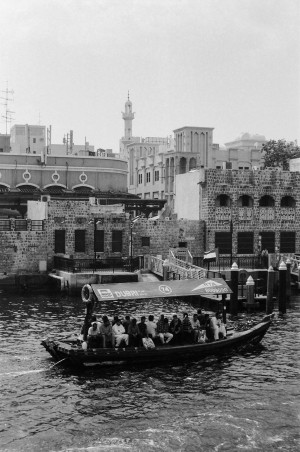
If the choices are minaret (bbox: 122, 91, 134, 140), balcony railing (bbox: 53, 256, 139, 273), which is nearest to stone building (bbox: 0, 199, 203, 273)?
balcony railing (bbox: 53, 256, 139, 273)

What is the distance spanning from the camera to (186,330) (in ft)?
91.9

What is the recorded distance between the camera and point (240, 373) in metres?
25.9

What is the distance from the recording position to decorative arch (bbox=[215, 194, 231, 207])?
182 ft

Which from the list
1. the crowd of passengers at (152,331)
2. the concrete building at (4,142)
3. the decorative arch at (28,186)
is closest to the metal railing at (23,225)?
the decorative arch at (28,186)

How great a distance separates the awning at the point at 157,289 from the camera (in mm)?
28469

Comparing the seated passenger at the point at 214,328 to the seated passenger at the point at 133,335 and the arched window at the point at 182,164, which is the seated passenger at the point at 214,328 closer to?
the seated passenger at the point at 133,335

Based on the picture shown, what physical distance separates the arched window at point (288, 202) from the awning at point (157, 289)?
26.8 metres

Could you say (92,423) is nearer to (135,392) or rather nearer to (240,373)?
(135,392)

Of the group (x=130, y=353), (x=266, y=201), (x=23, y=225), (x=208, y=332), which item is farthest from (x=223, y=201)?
(x=130, y=353)

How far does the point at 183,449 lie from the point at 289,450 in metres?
2.98

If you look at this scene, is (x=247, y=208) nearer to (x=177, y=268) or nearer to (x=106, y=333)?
(x=177, y=268)

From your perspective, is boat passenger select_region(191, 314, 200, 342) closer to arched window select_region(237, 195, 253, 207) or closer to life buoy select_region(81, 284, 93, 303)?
life buoy select_region(81, 284, 93, 303)

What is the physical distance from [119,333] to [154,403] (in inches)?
203

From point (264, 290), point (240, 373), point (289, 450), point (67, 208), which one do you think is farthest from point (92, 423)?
point (67, 208)
